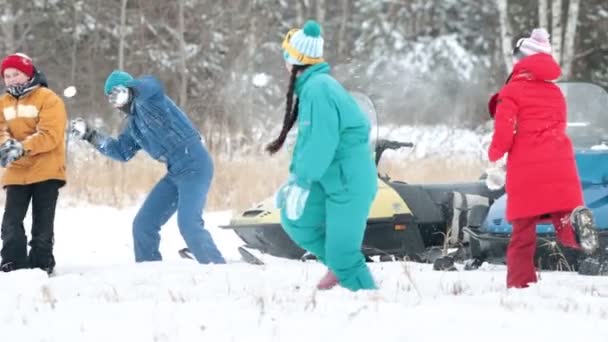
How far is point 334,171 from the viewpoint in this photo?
4.99 m

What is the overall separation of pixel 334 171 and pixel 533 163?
107cm

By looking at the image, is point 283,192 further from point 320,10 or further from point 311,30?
point 320,10

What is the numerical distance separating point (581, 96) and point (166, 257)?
3272 millimetres

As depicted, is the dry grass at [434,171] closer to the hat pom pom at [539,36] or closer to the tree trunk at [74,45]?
the hat pom pom at [539,36]

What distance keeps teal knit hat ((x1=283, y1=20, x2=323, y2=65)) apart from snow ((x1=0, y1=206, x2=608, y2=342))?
1.06 meters

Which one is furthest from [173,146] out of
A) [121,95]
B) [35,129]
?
[35,129]

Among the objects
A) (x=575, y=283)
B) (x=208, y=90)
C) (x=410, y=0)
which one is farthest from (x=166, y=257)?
(x=410, y=0)

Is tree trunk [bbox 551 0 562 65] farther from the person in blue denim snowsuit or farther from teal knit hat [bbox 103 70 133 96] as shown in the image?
teal knit hat [bbox 103 70 133 96]

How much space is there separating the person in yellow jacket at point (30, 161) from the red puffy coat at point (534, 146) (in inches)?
116

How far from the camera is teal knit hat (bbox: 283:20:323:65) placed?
5176mm

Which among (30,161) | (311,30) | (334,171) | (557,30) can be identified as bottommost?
(30,161)

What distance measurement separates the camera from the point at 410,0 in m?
30.7

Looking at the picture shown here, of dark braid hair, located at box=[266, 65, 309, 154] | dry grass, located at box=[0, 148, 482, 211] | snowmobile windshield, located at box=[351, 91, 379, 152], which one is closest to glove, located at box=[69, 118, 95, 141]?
snowmobile windshield, located at box=[351, 91, 379, 152]

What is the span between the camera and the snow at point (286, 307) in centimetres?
381
